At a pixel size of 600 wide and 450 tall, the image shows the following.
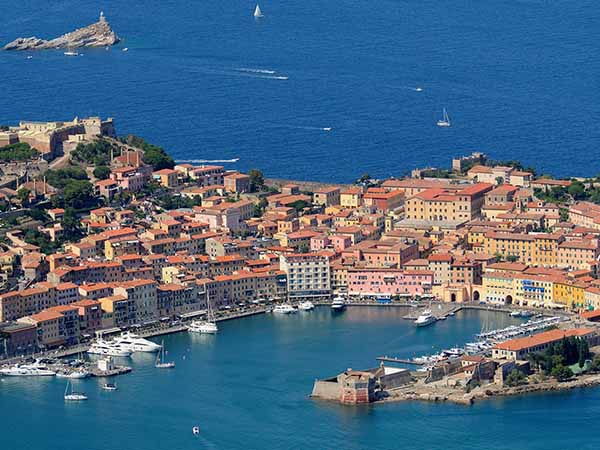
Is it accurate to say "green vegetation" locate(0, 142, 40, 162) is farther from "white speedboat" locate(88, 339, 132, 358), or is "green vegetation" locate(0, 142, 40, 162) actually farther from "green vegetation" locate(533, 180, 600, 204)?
"green vegetation" locate(533, 180, 600, 204)

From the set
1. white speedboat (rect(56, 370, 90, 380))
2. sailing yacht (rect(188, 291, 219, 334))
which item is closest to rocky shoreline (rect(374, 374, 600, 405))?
white speedboat (rect(56, 370, 90, 380))

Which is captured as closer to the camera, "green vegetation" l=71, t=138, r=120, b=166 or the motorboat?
the motorboat

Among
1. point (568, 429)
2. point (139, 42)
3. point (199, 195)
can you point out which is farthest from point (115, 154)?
point (139, 42)

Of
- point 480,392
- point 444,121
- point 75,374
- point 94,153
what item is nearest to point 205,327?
point 75,374

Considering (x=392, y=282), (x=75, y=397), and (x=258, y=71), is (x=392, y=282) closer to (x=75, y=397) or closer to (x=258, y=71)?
(x=75, y=397)

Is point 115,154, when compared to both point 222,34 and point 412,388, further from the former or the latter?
point 222,34

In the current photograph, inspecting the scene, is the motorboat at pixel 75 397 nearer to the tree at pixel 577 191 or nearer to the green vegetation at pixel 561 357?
the green vegetation at pixel 561 357

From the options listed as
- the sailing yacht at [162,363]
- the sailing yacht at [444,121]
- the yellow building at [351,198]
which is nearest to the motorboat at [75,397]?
the sailing yacht at [162,363]
